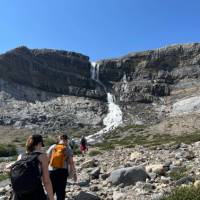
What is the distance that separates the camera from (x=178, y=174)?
637 inches

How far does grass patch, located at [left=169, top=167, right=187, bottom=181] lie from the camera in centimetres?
1571

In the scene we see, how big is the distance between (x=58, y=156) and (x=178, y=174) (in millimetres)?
5144

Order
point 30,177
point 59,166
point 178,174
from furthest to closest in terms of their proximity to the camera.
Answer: point 178,174 → point 59,166 → point 30,177

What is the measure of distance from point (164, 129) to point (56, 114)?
36607mm

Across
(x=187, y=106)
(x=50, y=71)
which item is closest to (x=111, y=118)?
(x=187, y=106)

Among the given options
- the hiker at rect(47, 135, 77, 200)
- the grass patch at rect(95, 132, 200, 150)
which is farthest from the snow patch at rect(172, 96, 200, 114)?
the hiker at rect(47, 135, 77, 200)

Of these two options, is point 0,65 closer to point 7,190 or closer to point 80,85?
point 80,85

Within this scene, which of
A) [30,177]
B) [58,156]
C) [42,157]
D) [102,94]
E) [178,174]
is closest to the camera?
[30,177]

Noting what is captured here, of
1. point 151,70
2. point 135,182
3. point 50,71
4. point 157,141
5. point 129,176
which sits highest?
point 151,70

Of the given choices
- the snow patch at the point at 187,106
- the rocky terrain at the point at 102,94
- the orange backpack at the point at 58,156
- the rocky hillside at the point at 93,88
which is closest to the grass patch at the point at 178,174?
the orange backpack at the point at 58,156

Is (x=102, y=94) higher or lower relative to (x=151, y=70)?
lower

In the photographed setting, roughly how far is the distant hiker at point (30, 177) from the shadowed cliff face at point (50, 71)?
414ft

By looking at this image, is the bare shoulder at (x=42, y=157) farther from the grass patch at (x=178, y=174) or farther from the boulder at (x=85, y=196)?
the grass patch at (x=178, y=174)

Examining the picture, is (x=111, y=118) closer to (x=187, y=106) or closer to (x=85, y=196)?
(x=187, y=106)
